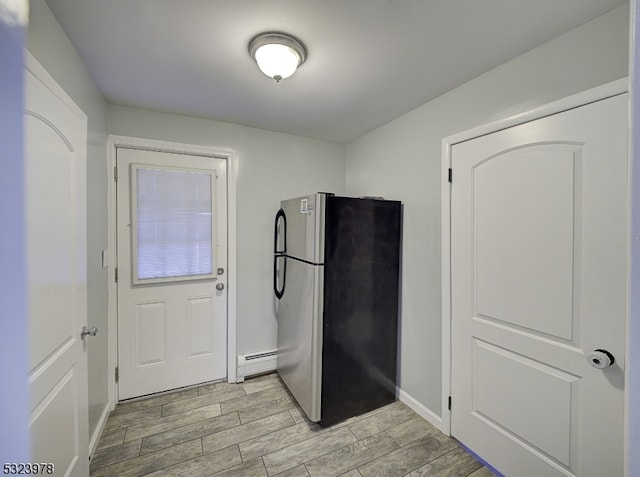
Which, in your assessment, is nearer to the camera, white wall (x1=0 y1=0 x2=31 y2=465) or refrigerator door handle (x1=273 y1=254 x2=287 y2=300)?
white wall (x1=0 y1=0 x2=31 y2=465)

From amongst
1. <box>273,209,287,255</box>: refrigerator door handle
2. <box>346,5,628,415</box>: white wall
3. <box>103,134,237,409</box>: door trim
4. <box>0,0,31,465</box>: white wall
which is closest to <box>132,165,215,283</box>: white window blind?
<box>103,134,237,409</box>: door trim

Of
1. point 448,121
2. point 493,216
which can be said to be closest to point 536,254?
point 493,216

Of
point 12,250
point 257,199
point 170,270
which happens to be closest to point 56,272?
point 12,250

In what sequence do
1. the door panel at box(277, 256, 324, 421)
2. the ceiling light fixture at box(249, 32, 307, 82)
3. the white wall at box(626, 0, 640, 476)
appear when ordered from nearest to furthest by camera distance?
the white wall at box(626, 0, 640, 476), the ceiling light fixture at box(249, 32, 307, 82), the door panel at box(277, 256, 324, 421)

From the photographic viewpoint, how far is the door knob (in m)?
1.16

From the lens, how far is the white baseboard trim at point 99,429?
1.66 metres

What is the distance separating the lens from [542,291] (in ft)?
4.56

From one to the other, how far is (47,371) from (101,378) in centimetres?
106

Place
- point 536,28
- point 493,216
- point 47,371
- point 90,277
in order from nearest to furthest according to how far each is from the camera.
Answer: point 47,371 → point 536,28 → point 493,216 → point 90,277

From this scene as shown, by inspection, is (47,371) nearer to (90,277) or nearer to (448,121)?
(90,277)

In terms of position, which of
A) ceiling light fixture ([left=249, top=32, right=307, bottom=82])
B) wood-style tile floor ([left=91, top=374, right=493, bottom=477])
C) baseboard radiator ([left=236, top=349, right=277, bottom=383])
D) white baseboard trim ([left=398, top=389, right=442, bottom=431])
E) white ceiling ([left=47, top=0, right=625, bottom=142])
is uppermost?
white ceiling ([left=47, top=0, right=625, bottom=142])

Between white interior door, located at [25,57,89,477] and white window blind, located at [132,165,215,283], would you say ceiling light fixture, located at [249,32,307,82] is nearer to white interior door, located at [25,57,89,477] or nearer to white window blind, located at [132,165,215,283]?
white interior door, located at [25,57,89,477]

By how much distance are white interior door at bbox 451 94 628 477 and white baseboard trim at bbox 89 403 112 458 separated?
2.28 meters

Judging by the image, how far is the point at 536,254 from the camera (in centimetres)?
141
